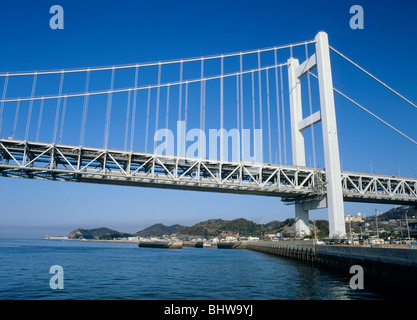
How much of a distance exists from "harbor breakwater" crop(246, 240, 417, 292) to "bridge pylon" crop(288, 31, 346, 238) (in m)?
6.62

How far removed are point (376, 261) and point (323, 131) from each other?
2308 centimetres

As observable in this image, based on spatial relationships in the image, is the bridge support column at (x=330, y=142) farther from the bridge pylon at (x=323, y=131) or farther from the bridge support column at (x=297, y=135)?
the bridge support column at (x=297, y=135)

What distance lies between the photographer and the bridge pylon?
38.6m

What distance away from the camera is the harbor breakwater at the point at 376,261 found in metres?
16.5

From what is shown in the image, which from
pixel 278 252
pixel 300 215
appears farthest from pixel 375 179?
pixel 278 252

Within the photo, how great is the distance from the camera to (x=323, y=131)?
4028cm

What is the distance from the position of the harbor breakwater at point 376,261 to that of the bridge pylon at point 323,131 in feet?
21.7

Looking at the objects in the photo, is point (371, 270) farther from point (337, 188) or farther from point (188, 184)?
point (188, 184)

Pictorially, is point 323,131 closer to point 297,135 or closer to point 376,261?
point 297,135
